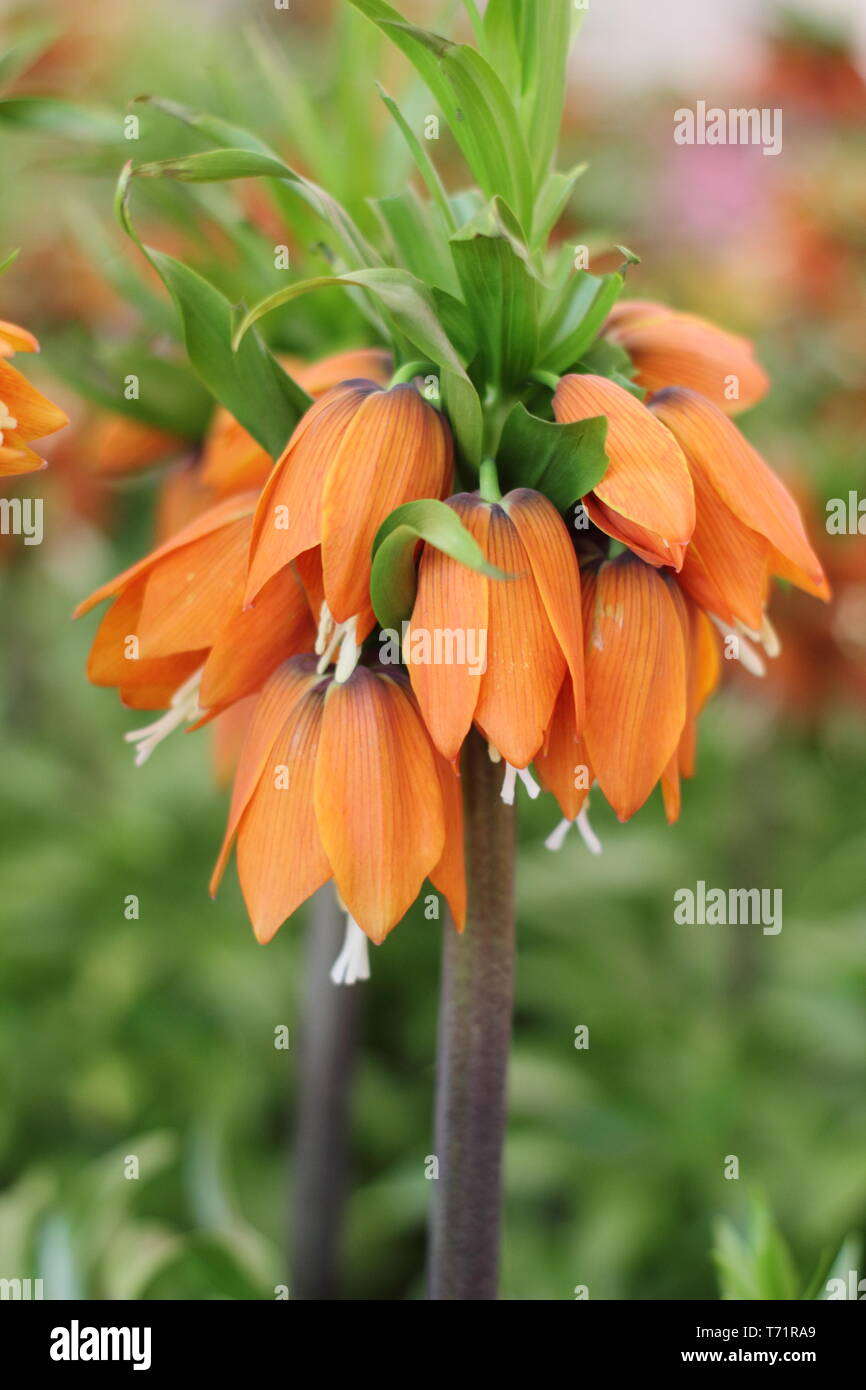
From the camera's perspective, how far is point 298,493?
51 centimetres

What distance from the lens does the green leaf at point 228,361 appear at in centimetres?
55

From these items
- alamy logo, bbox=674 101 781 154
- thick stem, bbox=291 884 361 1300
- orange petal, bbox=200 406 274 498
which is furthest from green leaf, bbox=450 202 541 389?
alamy logo, bbox=674 101 781 154

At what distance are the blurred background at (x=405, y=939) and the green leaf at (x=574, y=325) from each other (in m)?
0.37

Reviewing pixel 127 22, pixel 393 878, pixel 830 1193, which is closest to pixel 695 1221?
pixel 830 1193

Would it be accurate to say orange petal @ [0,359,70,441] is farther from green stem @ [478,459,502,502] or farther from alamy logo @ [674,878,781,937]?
alamy logo @ [674,878,781,937]

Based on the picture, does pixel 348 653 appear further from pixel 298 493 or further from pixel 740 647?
pixel 740 647

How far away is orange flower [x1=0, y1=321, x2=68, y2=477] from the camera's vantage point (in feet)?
1.78

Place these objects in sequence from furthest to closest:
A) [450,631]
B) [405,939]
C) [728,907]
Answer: [728,907] → [405,939] → [450,631]

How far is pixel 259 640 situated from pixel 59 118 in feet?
1.14

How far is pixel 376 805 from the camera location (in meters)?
0.50

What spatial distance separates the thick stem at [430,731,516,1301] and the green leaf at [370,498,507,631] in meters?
0.08

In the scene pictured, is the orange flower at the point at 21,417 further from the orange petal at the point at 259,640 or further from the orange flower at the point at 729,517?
the orange flower at the point at 729,517
